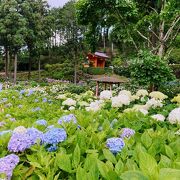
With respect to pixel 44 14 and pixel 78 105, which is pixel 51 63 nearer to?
pixel 44 14

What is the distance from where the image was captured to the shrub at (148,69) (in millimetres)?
11273

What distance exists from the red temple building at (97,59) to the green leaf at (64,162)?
39.2 metres

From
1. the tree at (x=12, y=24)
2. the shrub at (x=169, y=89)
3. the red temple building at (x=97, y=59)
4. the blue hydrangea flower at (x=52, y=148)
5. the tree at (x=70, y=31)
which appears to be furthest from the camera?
the red temple building at (x=97, y=59)

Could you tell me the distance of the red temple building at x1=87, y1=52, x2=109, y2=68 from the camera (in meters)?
41.0

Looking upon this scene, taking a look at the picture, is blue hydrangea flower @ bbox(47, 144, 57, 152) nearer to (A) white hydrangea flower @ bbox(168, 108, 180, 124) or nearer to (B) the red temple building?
(A) white hydrangea flower @ bbox(168, 108, 180, 124)

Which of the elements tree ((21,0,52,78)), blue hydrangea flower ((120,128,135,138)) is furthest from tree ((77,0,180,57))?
tree ((21,0,52,78))

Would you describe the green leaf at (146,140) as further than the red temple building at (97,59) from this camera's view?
No

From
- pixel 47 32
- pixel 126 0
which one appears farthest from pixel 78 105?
pixel 47 32

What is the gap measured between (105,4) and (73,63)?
77.2 feet

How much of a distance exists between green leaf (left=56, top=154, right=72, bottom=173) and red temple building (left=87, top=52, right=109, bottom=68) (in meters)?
39.2

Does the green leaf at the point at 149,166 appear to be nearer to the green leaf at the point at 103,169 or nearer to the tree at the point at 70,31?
the green leaf at the point at 103,169

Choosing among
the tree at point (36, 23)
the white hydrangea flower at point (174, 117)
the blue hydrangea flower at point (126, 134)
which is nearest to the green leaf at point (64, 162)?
the blue hydrangea flower at point (126, 134)

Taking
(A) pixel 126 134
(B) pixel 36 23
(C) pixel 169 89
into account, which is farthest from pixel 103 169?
(B) pixel 36 23

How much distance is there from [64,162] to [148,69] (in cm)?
1016
